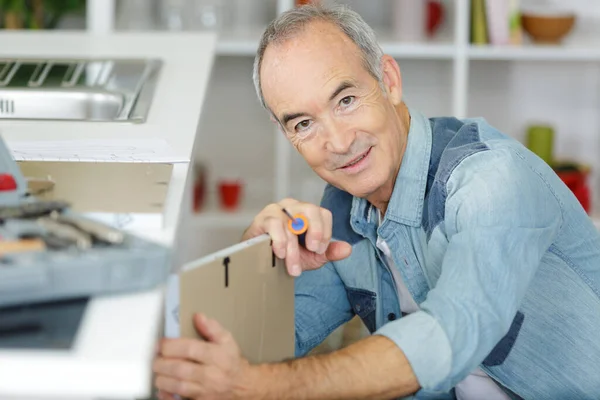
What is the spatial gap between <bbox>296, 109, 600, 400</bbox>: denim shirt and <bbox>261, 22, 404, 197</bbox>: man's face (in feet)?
0.16

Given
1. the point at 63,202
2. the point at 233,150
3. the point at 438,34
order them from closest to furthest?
the point at 63,202
the point at 438,34
the point at 233,150

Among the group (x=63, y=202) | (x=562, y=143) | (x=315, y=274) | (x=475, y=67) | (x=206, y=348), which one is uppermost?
(x=63, y=202)

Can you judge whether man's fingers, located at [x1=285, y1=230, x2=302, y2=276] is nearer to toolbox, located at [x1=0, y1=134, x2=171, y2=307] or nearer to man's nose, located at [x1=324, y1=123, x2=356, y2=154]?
Answer: man's nose, located at [x1=324, y1=123, x2=356, y2=154]

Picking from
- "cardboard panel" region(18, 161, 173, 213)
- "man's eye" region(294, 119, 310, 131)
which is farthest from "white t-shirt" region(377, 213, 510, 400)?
"cardboard panel" region(18, 161, 173, 213)

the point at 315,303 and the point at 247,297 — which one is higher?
the point at 247,297

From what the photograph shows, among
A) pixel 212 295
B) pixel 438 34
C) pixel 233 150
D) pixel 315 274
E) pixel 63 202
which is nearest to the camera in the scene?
pixel 63 202

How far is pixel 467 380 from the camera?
1.59 m

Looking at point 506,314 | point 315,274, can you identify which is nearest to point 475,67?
point 315,274

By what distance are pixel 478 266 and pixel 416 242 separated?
1.08ft

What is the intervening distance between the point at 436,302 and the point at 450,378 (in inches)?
3.7

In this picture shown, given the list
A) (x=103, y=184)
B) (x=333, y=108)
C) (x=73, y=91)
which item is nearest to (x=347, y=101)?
(x=333, y=108)

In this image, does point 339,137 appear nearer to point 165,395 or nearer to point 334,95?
point 334,95

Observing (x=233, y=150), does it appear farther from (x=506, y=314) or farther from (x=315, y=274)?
(x=506, y=314)

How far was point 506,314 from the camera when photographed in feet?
3.96
